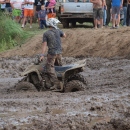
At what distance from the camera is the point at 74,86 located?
41.1 ft

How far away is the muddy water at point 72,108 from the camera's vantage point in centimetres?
886

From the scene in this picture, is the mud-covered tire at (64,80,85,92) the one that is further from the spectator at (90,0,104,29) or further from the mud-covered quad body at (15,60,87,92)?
the spectator at (90,0,104,29)

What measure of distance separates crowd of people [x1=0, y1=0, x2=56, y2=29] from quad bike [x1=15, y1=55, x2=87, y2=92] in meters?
12.5

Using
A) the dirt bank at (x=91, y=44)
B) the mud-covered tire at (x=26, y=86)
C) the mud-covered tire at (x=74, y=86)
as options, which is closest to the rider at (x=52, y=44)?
the mud-covered tire at (x=74, y=86)

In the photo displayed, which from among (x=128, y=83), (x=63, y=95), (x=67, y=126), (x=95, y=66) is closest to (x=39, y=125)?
(x=67, y=126)

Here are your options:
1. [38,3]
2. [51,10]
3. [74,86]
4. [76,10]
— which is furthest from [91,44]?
[74,86]

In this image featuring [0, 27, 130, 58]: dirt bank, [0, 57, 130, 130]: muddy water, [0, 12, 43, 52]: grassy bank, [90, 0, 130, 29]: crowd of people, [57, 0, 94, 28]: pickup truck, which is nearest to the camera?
[0, 57, 130, 130]: muddy water

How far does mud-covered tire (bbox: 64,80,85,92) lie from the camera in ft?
41.0

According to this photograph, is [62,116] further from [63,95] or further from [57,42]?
[57,42]

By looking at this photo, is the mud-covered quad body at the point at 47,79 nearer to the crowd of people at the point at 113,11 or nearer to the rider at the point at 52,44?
the rider at the point at 52,44

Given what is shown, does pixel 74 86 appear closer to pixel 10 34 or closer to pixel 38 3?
pixel 10 34

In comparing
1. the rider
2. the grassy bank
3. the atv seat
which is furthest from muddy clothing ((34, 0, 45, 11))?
the atv seat

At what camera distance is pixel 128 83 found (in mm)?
13383

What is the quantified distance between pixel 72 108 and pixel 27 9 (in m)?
15.6
